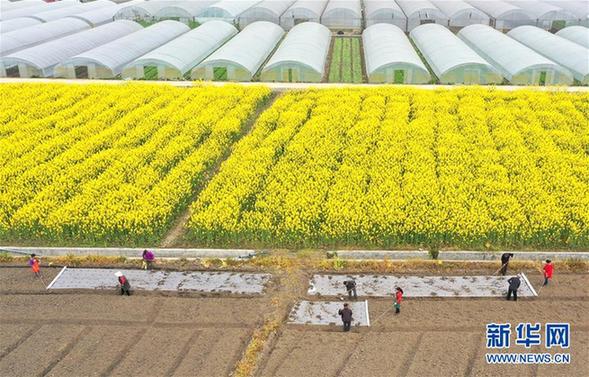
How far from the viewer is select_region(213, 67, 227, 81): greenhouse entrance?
42406 mm

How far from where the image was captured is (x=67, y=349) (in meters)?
15.2

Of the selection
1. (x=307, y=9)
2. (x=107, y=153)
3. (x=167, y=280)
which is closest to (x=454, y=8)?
(x=307, y=9)

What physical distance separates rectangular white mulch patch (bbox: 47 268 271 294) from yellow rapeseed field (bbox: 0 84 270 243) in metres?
2.31

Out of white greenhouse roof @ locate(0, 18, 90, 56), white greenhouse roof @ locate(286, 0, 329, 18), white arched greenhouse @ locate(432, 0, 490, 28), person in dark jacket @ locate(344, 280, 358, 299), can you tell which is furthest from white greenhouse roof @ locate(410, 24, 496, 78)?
white greenhouse roof @ locate(0, 18, 90, 56)

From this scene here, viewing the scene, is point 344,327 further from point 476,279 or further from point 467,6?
point 467,6

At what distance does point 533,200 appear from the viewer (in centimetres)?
2175

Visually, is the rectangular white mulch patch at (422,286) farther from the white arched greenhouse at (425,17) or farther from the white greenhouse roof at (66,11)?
the white greenhouse roof at (66,11)

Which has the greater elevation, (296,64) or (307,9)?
(307,9)

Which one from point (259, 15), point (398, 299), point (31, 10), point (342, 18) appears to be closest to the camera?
point (398, 299)

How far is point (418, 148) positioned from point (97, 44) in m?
35.5

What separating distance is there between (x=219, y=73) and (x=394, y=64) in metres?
14.4

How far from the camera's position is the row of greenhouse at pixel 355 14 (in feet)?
189

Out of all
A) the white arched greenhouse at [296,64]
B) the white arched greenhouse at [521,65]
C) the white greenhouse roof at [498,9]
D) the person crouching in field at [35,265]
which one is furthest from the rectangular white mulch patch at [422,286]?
the white greenhouse roof at [498,9]

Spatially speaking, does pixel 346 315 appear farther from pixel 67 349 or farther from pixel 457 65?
pixel 457 65
